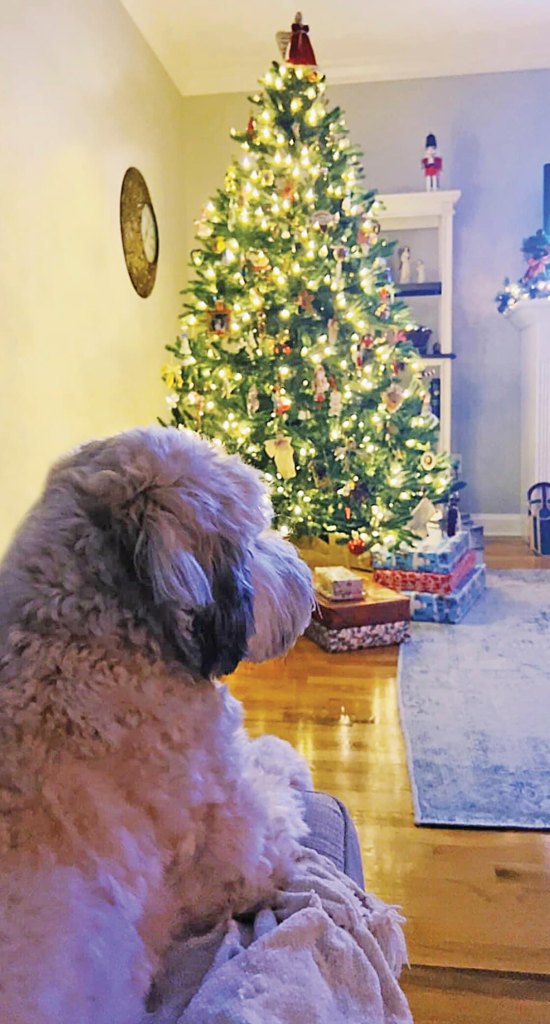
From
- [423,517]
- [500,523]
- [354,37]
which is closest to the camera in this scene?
[423,517]

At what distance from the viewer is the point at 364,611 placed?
10.1ft

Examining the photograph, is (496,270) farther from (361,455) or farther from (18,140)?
(18,140)

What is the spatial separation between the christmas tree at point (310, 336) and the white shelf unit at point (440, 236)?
1.38 metres

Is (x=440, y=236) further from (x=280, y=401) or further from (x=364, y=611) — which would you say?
(x=364, y=611)

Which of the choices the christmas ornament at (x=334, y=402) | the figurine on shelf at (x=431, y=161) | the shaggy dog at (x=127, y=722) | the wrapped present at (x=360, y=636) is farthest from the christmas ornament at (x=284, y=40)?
the shaggy dog at (x=127, y=722)

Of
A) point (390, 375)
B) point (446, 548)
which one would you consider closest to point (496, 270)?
point (390, 375)

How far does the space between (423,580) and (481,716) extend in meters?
1.02

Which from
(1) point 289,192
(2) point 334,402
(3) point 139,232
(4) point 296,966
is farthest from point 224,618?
(3) point 139,232

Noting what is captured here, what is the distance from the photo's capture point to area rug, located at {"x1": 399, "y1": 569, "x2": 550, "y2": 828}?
1994 millimetres

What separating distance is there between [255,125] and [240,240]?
550 millimetres

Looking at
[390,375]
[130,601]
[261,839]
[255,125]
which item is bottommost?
[261,839]

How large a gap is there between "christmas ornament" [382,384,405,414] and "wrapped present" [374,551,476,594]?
Answer: 74cm

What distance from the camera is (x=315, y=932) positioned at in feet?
2.69

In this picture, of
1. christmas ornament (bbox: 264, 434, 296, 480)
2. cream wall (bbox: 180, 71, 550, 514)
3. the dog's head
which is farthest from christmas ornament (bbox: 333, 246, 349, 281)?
the dog's head
